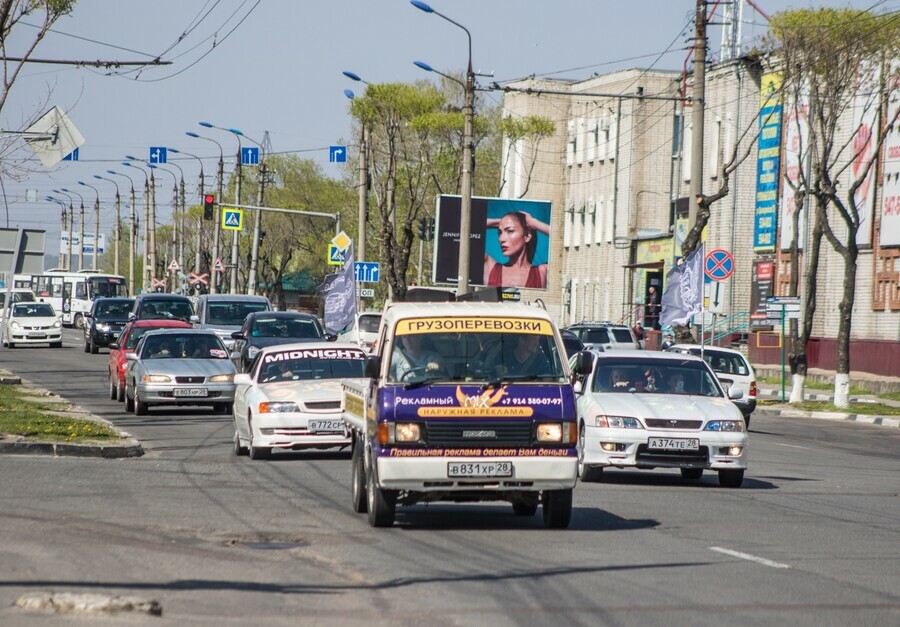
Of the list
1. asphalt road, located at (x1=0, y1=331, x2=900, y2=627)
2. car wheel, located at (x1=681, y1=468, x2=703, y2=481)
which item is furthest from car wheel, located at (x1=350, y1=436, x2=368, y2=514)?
car wheel, located at (x1=681, y1=468, x2=703, y2=481)

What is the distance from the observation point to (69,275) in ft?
286

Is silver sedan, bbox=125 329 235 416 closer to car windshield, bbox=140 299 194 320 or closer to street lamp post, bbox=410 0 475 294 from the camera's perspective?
street lamp post, bbox=410 0 475 294

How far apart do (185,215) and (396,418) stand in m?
106

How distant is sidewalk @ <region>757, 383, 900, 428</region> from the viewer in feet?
114

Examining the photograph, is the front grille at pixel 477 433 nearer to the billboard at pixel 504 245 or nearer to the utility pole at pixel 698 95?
the utility pole at pixel 698 95

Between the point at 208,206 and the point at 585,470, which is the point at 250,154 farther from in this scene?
the point at 585,470

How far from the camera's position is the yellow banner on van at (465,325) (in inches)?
503

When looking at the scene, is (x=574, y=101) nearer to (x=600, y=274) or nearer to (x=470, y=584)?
(x=600, y=274)

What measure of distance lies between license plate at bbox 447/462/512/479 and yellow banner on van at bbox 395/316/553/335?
1.18 meters

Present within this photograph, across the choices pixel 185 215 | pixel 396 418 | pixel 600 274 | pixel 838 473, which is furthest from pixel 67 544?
pixel 185 215

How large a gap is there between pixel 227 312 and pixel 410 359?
3014 cm

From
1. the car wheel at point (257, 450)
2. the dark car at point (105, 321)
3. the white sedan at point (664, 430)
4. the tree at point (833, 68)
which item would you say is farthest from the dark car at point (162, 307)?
the white sedan at point (664, 430)

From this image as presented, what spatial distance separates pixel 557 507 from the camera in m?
12.6

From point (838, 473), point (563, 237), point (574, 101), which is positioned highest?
point (574, 101)
